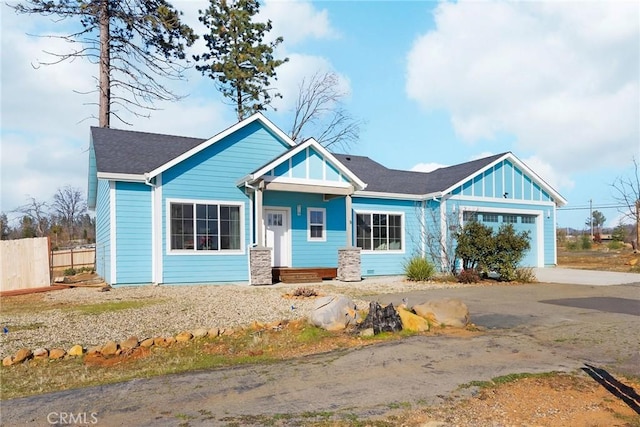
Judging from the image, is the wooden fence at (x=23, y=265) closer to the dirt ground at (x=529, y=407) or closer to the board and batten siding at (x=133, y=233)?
the board and batten siding at (x=133, y=233)

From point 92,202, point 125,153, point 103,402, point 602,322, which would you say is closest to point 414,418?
point 103,402

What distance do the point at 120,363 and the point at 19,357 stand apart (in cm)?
137

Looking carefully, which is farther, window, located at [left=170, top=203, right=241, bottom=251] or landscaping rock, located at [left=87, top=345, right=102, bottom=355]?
window, located at [left=170, top=203, right=241, bottom=251]

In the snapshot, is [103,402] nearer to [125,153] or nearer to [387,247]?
[125,153]

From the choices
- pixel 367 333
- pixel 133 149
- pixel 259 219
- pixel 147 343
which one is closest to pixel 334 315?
pixel 367 333

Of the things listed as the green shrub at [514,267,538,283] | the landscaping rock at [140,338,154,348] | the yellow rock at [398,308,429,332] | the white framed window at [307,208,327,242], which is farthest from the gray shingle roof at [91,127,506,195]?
the yellow rock at [398,308,429,332]

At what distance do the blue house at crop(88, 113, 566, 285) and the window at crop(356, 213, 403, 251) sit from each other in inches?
1.7

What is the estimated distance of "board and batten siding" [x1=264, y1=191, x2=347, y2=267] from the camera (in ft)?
53.6

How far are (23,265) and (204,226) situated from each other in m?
5.42

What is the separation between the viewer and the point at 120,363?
6.14m

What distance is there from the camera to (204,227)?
1490 cm

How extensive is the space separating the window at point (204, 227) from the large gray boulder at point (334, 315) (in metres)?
7.71

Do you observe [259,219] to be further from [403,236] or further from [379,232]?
[403,236]

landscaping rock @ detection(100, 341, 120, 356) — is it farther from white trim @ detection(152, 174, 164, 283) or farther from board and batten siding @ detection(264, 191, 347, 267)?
board and batten siding @ detection(264, 191, 347, 267)
